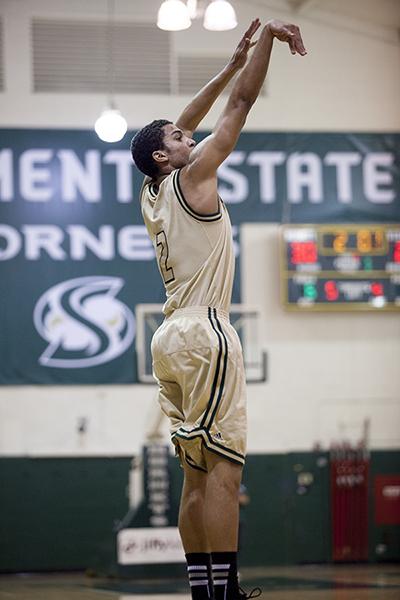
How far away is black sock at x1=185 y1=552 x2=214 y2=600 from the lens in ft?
16.7

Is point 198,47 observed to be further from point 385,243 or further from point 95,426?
point 95,426

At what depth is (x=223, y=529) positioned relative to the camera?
4938 millimetres

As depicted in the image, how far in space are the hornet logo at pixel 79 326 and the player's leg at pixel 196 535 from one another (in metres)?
8.56

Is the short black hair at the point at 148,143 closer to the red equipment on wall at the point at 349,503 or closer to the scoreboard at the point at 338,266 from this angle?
the scoreboard at the point at 338,266

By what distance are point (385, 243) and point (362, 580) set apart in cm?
466

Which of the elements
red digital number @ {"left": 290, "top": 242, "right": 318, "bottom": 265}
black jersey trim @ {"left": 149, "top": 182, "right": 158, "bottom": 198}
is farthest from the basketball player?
red digital number @ {"left": 290, "top": 242, "right": 318, "bottom": 265}

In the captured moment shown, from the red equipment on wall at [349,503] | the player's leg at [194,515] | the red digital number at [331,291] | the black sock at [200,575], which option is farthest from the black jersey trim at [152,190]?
the red equipment on wall at [349,503]

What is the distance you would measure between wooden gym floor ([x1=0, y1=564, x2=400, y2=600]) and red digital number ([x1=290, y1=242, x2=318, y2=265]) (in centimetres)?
377

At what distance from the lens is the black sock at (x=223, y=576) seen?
4945 mm

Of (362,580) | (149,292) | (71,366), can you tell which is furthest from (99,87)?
(362,580)

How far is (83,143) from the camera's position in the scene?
46.2 feet

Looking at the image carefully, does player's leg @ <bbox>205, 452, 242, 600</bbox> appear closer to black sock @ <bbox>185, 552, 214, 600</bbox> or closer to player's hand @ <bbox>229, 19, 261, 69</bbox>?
black sock @ <bbox>185, 552, 214, 600</bbox>

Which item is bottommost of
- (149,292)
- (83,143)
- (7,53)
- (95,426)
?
(95,426)

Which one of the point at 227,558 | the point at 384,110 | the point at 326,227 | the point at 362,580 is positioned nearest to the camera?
the point at 227,558
